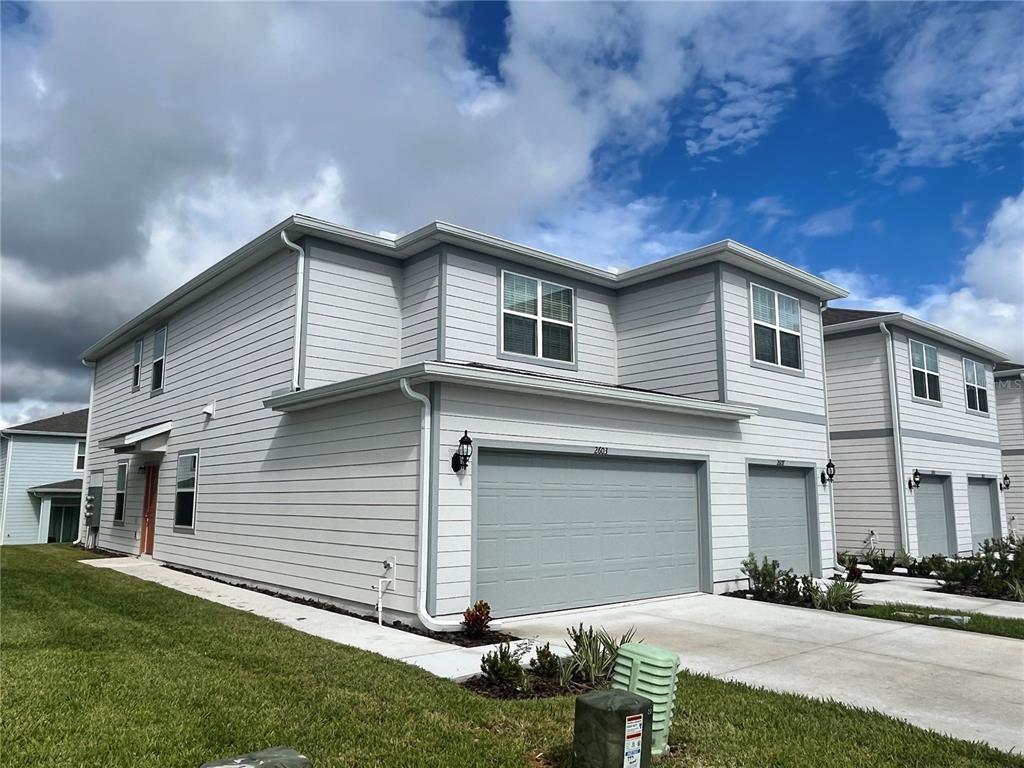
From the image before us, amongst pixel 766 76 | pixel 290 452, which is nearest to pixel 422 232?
pixel 290 452

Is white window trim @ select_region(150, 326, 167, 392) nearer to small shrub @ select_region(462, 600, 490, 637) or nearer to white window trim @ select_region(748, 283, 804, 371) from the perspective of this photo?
small shrub @ select_region(462, 600, 490, 637)

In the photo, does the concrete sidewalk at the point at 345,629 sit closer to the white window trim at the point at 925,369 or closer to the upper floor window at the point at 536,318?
the upper floor window at the point at 536,318

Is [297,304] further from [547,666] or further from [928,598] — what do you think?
[928,598]

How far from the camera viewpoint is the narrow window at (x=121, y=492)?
56.2 feet

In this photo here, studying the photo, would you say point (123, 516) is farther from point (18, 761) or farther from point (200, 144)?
point (18, 761)

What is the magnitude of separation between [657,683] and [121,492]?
16.9 metres

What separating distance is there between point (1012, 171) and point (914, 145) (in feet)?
5.81

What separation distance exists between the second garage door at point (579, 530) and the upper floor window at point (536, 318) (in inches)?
112

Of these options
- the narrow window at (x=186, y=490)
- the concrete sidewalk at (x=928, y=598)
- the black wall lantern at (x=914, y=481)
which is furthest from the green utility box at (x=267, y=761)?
the black wall lantern at (x=914, y=481)

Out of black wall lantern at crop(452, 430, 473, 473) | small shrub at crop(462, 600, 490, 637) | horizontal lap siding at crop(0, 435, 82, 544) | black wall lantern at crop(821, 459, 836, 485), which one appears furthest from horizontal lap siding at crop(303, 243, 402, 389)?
horizontal lap siding at crop(0, 435, 82, 544)

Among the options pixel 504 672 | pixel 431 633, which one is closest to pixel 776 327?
pixel 431 633

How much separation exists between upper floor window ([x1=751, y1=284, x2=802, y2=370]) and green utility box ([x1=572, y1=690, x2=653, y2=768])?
32.9 ft

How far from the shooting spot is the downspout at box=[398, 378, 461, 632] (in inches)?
308

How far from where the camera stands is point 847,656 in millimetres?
6918
